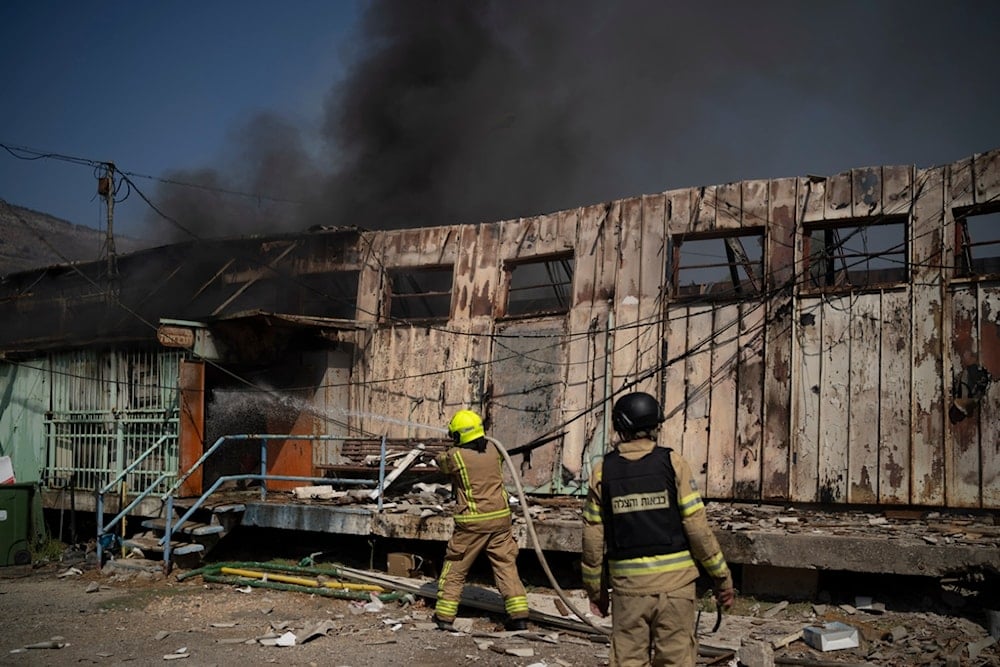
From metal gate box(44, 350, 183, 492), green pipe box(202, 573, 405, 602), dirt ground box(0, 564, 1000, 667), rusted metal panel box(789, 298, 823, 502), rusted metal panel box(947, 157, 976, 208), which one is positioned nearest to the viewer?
dirt ground box(0, 564, 1000, 667)

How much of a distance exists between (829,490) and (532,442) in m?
3.96

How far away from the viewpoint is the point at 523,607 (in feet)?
24.7

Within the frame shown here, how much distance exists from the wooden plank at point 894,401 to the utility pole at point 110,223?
1375cm

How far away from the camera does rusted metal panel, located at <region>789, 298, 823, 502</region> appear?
388 inches

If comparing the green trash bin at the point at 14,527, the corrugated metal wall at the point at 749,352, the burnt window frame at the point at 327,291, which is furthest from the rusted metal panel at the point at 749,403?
the green trash bin at the point at 14,527

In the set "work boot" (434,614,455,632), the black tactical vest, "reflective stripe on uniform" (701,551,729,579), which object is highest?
the black tactical vest

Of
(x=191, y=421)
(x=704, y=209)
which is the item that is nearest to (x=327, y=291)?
(x=191, y=421)

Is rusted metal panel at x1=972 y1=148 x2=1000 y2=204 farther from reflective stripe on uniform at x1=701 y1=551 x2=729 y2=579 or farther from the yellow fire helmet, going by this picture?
reflective stripe on uniform at x1=701 y1=551 x2=729 y2=579

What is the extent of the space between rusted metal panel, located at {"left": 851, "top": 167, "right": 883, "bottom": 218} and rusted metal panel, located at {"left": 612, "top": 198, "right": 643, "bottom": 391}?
2.79 metres

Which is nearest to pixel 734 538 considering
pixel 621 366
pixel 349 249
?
pixel 621 366

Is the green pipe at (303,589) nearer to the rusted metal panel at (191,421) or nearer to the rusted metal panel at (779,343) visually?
the rusted metal panel at (191,421)

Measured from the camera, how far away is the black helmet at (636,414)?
4.51 metres

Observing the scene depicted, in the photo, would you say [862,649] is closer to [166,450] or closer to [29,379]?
[166,450]

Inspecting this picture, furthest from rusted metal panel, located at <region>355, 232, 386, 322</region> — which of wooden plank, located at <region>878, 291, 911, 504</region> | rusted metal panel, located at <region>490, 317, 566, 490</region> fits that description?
wooden plank, located at <region>878, 291, 911, 504</region>
